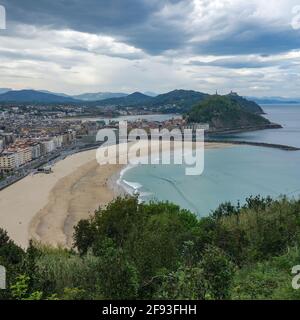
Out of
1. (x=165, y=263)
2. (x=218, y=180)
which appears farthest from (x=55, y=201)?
(x=165, y=263)

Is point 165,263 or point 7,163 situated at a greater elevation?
point 165,263

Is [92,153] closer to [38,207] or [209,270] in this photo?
[38,207]

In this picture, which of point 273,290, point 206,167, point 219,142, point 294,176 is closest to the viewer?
point 273,290

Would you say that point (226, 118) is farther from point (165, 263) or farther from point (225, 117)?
point (165, 263)

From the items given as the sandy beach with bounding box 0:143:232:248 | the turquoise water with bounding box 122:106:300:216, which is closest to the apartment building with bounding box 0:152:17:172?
the sandy beach with bounding box 0:143:232:248

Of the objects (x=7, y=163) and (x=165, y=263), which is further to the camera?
(x=7, y=163)
